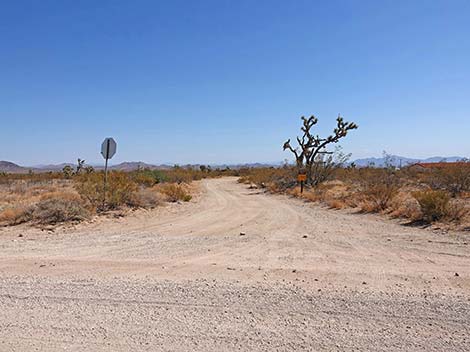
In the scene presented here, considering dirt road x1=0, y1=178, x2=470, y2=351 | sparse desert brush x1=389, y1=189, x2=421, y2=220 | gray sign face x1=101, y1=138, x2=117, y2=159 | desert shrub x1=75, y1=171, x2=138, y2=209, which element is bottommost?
dirt road x1=0, y1=178, x2=470, y2=351

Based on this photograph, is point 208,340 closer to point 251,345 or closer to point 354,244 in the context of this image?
point 251,345

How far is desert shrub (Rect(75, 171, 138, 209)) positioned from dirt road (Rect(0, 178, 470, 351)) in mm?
4704

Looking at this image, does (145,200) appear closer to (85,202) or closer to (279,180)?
(85,202)

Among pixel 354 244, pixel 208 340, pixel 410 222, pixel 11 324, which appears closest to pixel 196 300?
pixel 208 340

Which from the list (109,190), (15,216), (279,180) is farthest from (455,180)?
(15,216)

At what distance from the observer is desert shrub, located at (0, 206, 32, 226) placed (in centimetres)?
1276

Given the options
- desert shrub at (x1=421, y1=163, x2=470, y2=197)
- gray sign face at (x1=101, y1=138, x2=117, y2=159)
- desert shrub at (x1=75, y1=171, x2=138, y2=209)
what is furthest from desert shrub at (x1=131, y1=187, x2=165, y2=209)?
desert shrub at (x1=421, y1=163, x2=470, y2=197)

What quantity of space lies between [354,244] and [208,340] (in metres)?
6.31

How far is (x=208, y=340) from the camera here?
164 inches

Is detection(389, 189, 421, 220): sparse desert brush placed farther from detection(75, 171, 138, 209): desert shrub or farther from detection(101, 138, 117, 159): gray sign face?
detection(101, 138, 117, 159): gray sign face

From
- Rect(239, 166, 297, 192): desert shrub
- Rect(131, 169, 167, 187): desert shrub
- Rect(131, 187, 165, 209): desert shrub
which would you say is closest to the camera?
Rect(131, 187, 165, 209): desert shrub

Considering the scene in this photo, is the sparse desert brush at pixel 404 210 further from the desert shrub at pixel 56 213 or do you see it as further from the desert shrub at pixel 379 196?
the desert shrub at pixel 56 213

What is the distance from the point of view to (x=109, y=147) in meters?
17.2

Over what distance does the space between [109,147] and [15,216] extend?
523cm
